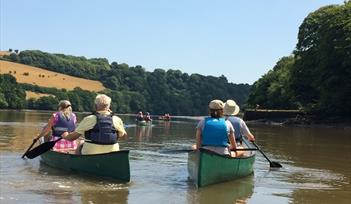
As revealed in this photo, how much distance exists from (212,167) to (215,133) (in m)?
0.80

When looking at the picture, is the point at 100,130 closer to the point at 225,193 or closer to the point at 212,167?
the point at 212,167

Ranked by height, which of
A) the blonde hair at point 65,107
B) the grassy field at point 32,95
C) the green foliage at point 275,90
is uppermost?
the green foliage at point 275,90

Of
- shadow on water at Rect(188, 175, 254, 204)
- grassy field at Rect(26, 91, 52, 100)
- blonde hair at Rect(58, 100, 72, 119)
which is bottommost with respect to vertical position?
shadow on water at Rect(188, 175, 254, 204)

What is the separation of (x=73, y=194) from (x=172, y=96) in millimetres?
165915

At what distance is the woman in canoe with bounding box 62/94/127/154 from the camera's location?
11.5 metres

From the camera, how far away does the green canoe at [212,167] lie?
10.9m

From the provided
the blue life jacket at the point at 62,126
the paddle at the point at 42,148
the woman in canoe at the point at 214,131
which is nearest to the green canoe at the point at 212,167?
the woman in canoe at the point at 214,131

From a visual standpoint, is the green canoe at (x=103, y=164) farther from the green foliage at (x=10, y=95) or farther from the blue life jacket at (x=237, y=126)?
the green foliage at (x=10, y=95)

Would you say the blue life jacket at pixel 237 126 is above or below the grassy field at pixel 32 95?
below

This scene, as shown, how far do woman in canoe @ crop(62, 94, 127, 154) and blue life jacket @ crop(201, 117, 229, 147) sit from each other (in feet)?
6.10

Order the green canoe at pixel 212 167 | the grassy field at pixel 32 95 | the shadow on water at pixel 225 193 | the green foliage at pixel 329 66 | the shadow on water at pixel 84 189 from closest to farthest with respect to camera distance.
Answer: the shadow on water at pixel 84 189 < the shadow on water at pixel 225 193 < the green canoe at pixel 212 167 < the green foliage at pixel 329 66 < the grassy field at pixel 32 95

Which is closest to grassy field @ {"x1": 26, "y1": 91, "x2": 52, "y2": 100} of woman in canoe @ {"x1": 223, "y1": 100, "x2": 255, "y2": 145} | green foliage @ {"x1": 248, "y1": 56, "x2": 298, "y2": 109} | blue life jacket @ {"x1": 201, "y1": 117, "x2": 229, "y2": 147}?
green foliage @ {"x1": 248, "y1": 56, "x2": 298, "y2": 109}

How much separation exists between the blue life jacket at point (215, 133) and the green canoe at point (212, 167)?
0.38 meters

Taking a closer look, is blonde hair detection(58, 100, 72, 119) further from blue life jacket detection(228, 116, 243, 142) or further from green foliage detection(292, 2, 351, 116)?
green foliage detection(292, 2, 351, 116)
